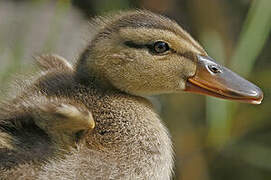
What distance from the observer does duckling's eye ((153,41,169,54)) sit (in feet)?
8.08

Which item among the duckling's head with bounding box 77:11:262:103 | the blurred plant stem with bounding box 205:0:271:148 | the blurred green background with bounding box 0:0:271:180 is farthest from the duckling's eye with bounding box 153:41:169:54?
the blurred plant stem with bounding box 205:0:271:148

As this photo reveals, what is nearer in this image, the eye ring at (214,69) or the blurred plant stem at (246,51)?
the eye ring at (214,69)

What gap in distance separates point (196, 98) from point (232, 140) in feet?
1.65

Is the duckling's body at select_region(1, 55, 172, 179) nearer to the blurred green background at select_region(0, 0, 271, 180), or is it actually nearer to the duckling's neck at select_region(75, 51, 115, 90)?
the duckling's neck at select_region(75, 51, 115, 90)

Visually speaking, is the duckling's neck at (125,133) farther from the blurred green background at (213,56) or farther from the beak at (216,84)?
the blurred green background at (213,56)

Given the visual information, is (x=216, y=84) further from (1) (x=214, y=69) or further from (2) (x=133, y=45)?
(2) (x=133, y=45)

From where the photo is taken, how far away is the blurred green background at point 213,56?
12.7 ft

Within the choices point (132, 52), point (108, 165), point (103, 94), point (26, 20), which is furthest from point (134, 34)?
point (26, 20)

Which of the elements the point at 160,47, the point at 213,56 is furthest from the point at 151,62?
the point at 213,56

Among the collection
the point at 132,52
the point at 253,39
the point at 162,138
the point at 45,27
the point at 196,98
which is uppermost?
the point at 132,52

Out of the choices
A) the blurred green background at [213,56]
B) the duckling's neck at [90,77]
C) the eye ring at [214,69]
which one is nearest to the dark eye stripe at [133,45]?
the duckling's neck at [90,77]

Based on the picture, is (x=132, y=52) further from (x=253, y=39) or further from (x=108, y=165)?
(x=253, y=39)

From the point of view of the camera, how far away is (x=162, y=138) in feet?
8.02

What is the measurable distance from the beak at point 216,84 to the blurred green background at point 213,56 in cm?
100
